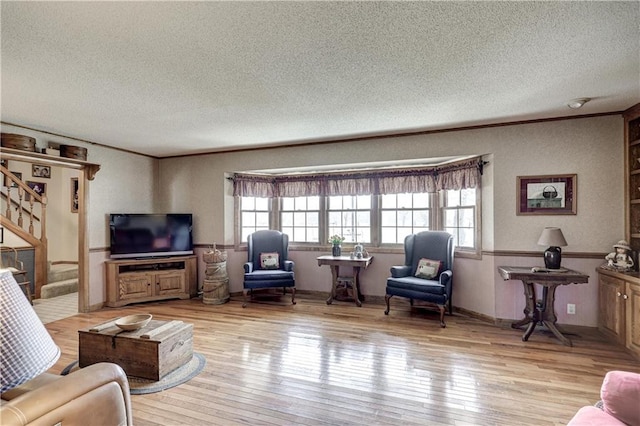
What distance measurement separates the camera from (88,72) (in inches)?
95.2

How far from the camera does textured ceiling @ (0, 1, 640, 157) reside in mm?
1738

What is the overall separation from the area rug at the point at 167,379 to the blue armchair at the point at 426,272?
255 centimetres

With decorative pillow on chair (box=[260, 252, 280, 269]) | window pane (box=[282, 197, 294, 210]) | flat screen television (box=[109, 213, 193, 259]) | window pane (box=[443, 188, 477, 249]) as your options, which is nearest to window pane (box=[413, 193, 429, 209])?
window pane (box=[443, 188, 477, 249])

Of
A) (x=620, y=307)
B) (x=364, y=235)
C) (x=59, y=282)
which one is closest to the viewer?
(x=620, y=307)

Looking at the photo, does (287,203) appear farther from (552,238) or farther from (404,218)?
(552,238)

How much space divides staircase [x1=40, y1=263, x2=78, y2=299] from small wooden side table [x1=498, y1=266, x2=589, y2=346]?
7069 mm

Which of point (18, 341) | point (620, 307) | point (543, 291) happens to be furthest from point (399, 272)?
point (18, 341)

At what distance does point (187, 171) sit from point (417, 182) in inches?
158

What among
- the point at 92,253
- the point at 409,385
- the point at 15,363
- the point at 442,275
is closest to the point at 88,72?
the point at 15,363

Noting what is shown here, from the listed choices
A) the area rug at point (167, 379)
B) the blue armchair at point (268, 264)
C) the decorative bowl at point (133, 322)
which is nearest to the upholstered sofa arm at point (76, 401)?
the area rug at point (167, 379)

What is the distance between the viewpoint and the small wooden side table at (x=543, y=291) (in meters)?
3.22

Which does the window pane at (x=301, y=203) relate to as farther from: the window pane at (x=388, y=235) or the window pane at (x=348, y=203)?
the window pane at (x=388, y=235)

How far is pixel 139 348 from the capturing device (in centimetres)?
256

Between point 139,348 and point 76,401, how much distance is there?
161 centimetres
